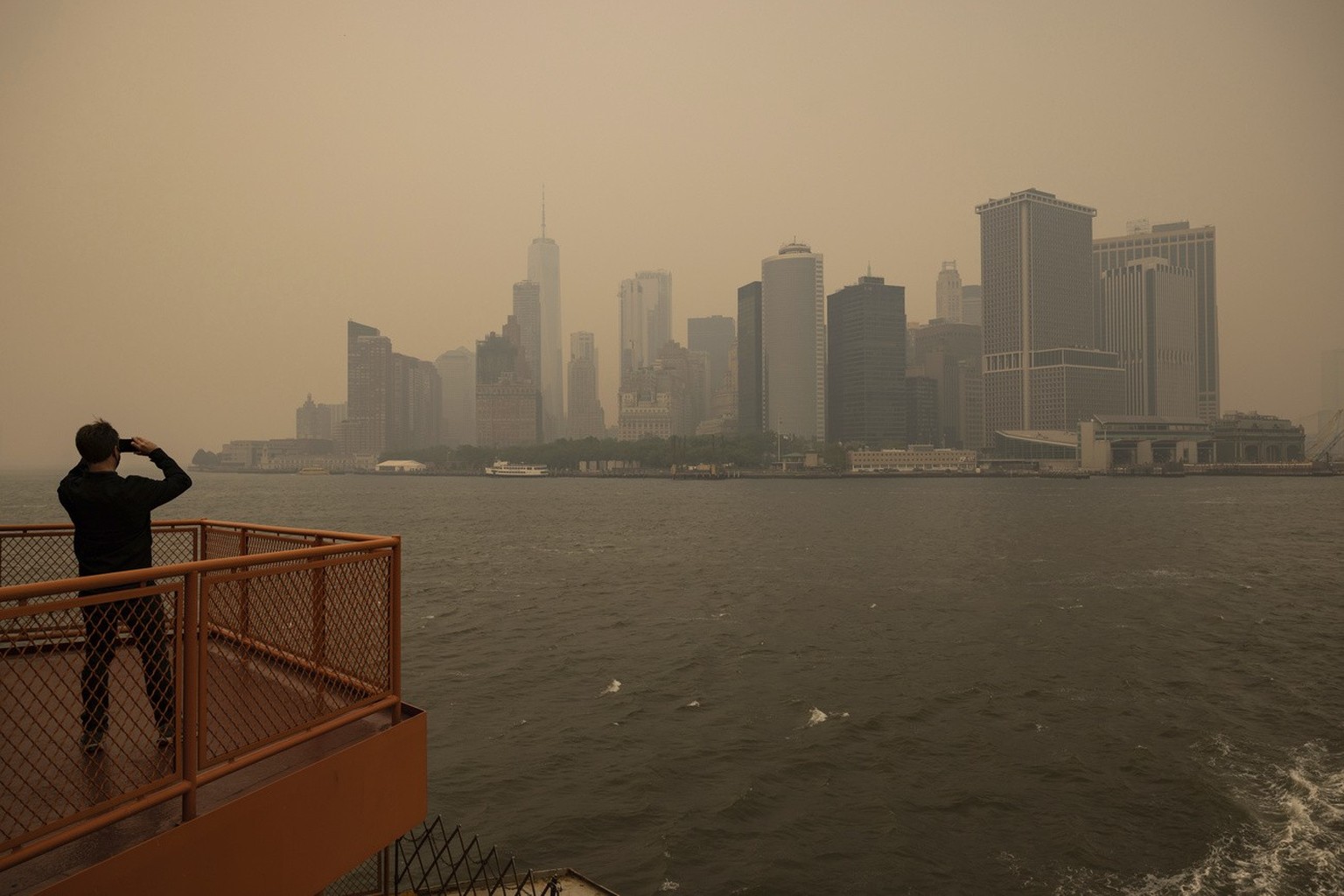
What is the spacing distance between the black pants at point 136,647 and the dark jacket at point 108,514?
0.44 m

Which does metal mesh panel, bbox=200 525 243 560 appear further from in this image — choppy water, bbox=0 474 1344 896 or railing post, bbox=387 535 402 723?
choppy water, bbox=0 474 1344 896

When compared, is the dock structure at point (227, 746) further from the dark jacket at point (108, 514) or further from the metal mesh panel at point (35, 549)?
the dark jacket at point (108, 514)

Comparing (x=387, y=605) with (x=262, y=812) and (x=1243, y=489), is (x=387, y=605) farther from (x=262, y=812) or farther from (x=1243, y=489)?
(x=1243, y=489)

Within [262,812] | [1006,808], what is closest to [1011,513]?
[1006,808]

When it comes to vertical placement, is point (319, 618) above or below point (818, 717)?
above

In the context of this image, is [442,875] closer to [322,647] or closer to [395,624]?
[322,647]

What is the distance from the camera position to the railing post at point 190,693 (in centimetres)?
436

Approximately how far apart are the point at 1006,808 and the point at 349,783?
1375 centimetres

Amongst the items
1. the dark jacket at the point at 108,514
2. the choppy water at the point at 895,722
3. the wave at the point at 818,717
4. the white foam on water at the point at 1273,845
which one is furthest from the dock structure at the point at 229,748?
the wave at the point at 818,717

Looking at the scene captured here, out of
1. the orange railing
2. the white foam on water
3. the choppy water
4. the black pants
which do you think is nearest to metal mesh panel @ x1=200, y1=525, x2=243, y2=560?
the orange railing

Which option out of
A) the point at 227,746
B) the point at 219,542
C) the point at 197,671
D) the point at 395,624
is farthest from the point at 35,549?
the point at 197,671

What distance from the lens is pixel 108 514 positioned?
549cm

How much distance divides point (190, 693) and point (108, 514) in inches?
73.4

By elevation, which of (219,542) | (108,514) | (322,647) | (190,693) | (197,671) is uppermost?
(108,514)
